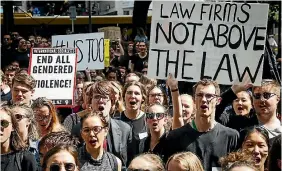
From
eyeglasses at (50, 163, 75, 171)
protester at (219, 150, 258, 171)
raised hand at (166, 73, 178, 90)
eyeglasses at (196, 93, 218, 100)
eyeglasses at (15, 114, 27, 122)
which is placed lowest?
eyeglasses at (50, 163, 75, 171)

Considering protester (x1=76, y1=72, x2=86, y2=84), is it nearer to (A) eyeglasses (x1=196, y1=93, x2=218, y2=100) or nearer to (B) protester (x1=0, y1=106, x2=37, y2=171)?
(A) eyeglasses (x1=196, y1=93, x2=218, y2=100)

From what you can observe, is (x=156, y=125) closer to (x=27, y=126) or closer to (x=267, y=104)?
(x=267, y=104)

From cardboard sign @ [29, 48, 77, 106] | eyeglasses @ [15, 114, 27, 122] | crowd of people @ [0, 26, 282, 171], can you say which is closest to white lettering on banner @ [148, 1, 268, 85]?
crowd of people @ [0, 26, 282, 171]

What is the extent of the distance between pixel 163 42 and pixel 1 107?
1492 millimetres

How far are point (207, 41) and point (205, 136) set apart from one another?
1.01 metres

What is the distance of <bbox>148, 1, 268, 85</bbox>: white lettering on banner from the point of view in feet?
18.1

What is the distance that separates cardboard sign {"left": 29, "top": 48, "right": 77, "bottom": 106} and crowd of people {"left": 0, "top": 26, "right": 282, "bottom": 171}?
756 millimetres

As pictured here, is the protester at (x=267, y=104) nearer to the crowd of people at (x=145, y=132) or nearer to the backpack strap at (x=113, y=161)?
the crowd of people at (x=145, y=132)

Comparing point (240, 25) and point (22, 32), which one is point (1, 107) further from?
point (22, 32)

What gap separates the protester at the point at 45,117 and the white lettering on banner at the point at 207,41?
87 centimetres

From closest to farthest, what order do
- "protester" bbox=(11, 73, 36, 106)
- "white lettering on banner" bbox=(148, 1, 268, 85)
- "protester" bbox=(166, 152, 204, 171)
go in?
"protester" bbox=(166, 152, 204, 171) → "white lettering on banner" bbox=(148, 1, 268, 85) → "protester" bbox=(11, 73, 36, 106)

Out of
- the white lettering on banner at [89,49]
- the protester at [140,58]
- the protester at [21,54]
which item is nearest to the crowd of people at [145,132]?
the white lettering on banner at [89,49]

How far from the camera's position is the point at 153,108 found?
563 centimetres

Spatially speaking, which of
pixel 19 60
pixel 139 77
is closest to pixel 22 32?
pixel 19 60
